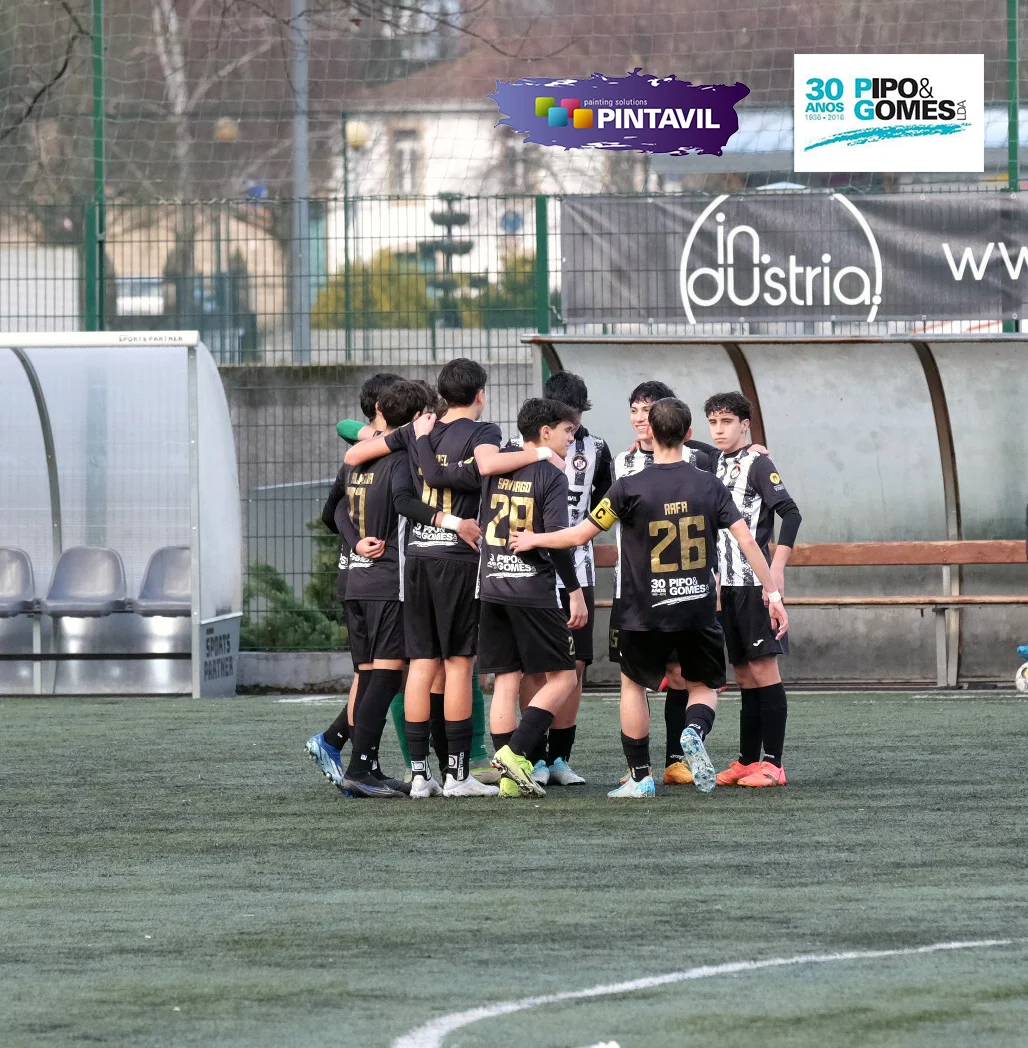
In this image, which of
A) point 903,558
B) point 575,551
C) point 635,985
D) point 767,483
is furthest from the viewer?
point 903,558

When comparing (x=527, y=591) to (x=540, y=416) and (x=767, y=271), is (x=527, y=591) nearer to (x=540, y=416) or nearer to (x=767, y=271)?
(x=540, y=416)

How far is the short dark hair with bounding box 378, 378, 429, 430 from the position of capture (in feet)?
25.5

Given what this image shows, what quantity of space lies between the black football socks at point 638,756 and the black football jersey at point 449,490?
895 mm

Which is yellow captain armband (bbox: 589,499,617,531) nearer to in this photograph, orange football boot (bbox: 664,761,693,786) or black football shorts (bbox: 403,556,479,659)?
black football shorts (bbox: 403,556,479,659)

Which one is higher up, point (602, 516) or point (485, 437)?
point (485, 437)

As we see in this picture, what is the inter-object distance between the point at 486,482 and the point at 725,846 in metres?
1.83

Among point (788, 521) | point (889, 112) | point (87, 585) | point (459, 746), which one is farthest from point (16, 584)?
point (889, 112)

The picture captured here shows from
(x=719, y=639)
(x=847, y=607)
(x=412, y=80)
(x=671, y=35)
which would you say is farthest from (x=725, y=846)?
(x=412, y=80)

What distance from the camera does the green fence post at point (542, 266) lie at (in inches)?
523

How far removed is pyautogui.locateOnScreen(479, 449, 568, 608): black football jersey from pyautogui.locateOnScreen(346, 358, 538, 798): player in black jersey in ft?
0.44

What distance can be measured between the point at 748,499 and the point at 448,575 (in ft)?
4.02

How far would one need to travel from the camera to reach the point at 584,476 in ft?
27.0

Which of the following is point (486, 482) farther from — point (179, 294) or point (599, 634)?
point (179, 294)

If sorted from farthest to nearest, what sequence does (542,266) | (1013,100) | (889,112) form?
(889,112) → (1013,100) → (542,266)
